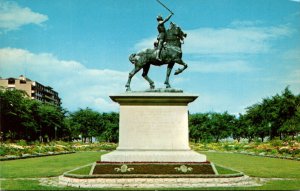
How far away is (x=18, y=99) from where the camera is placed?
61.0 metres

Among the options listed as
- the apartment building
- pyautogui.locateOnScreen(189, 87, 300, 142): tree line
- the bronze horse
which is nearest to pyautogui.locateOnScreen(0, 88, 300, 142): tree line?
pyautogui.locateOnScreen(189, 87, 300, 142): tree line

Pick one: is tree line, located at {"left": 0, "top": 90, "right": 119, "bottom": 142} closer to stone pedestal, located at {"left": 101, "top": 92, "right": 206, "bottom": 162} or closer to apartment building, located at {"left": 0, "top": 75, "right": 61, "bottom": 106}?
apartment building, located at {"left": 0, "top": 75, "right": 61, "bottom": 106}

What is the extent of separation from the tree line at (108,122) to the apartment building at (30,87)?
25.4 meters

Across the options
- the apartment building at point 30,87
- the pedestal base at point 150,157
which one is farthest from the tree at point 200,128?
the pedestal base at point 150,157

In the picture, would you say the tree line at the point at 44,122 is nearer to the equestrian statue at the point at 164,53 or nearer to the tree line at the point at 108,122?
the tree line at the point at 108,122

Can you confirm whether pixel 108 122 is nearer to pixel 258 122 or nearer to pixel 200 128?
pixel 200 128

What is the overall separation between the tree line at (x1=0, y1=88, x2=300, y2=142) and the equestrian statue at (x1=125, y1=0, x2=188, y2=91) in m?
36.5

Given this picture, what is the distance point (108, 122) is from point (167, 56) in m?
66.6

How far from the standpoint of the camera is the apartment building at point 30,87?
112 meters

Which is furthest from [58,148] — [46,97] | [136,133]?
[46,97]

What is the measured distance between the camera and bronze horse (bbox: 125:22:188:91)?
20016 millimetres

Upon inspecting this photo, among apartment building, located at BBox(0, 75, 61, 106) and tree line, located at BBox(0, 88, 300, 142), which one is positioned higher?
apartment building, located at BBox(0, 75, 61, 106)

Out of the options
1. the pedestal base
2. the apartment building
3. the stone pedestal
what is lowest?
the pedestal base

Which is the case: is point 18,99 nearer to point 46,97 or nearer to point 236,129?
point 236,129
